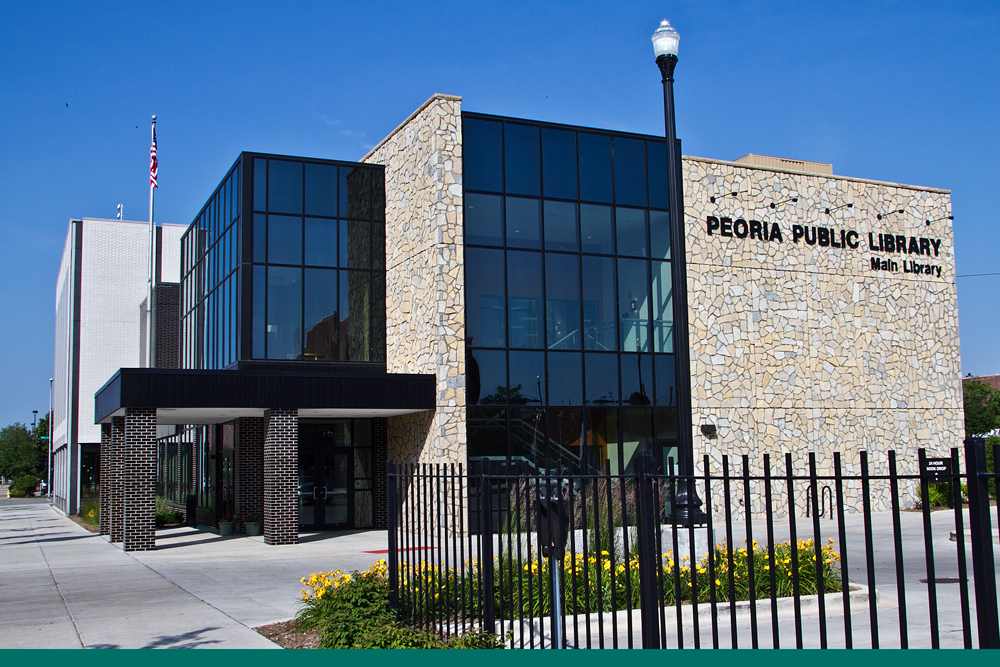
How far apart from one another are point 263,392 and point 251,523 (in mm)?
5711

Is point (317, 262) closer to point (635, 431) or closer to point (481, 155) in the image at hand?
point (481, 155)

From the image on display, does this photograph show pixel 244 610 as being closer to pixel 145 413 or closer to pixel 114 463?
pixel 145 413

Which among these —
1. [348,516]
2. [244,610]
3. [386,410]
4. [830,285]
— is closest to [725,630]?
[244,610]

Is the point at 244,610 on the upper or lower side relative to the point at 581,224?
lower

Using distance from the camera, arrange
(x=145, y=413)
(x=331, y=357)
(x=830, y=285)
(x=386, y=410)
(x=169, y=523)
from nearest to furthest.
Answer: (x=145, y=413) < (x=386, y=410) < (x=331, y=357) < (x=830, y=285) < (x=169, y=523)

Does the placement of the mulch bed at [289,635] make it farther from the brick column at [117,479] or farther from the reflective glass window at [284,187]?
the reflective glass window at [284,187]

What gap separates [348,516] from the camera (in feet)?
86.9

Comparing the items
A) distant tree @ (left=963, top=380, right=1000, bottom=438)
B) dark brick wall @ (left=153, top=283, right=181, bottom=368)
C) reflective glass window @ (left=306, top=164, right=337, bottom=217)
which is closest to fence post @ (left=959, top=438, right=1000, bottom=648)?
reflective glass window @ (left=306, top=164, right=337, bottom=217)

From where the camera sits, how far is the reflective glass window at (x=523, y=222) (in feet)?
79.9

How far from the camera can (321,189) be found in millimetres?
25266

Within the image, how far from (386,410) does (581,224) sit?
7.50m

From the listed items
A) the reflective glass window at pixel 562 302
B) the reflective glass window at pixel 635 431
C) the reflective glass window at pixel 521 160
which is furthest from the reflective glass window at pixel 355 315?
the reflective glass window at pixel 635 431

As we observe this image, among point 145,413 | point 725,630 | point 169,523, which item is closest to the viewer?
point 725,630

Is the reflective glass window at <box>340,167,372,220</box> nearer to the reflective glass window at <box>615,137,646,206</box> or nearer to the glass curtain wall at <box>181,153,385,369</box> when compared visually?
the glass curtain wall at <box>181,153,385,369</box>
